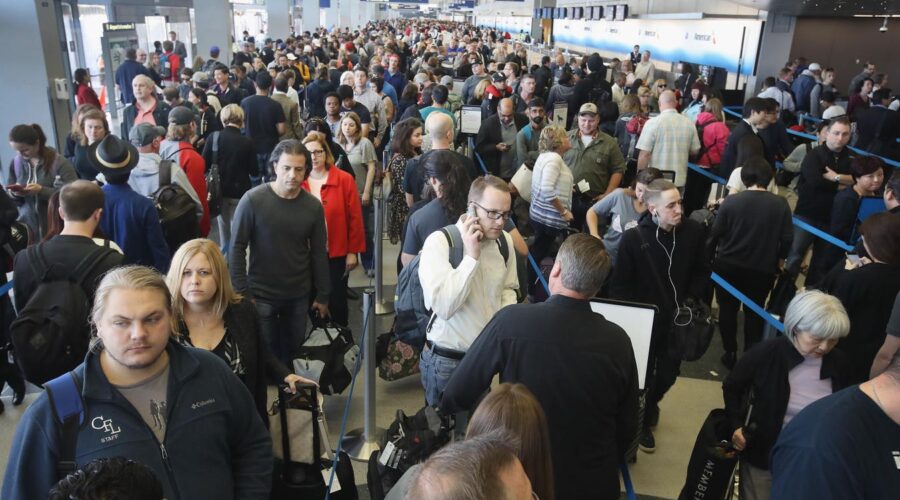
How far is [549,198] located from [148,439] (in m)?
4.03

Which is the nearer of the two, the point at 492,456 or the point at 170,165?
the point at 492,456

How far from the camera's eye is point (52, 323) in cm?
306

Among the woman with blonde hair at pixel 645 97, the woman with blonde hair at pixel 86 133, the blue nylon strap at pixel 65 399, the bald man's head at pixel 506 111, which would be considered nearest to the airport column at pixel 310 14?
the woman with blonde hair at pixel 645 97

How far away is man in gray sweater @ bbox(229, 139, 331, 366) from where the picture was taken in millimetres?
4020

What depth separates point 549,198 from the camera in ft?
18.2

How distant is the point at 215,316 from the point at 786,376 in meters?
2.58

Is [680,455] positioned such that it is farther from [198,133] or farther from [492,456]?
[198,133]

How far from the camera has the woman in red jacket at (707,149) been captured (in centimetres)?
827

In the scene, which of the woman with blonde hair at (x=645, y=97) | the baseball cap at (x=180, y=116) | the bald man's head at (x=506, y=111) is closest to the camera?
the baseball cap at (x=180, y=116)

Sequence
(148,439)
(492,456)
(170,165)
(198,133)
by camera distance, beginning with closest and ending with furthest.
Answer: (492,456), (148,439), (170,165), (198,133)

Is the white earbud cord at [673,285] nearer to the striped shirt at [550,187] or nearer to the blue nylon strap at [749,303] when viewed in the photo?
the blue nylon strap at [749,303]

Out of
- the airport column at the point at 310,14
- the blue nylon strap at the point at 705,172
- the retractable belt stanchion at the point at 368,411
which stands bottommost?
the retractable belt stanchion at the point at 368,411

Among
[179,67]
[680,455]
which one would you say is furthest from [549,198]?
[179,67]

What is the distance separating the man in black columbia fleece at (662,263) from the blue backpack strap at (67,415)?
9.74ft
